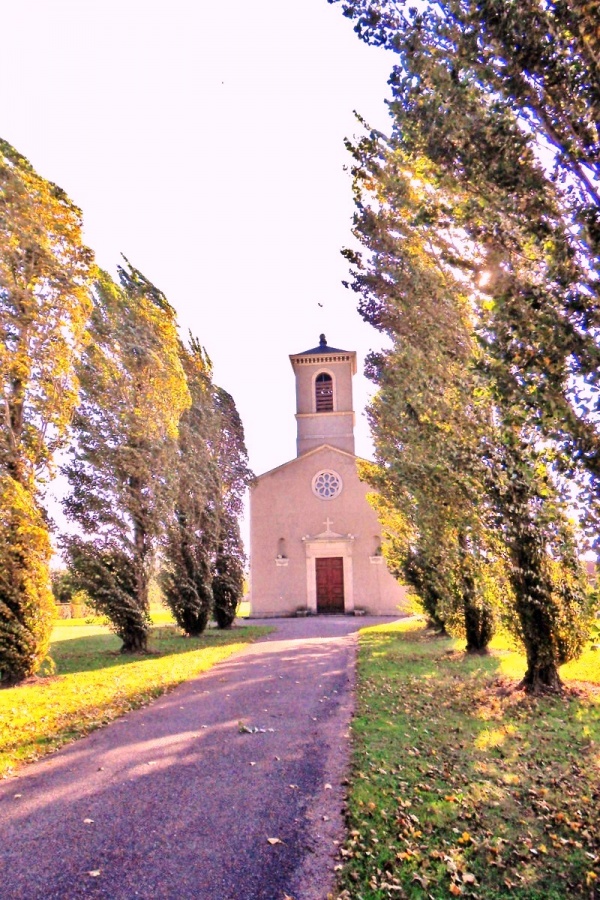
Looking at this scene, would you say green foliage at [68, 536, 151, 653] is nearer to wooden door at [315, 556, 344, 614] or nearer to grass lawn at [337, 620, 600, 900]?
grass lawn at [337, 620, 600, 900]

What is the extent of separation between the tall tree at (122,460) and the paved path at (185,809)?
7173mm

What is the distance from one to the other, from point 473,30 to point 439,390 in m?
5.99

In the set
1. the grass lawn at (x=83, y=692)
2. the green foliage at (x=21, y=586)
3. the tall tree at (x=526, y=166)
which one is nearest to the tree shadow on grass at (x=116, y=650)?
the grass lawn at (x=83, y=692)

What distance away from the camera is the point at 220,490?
22.9m

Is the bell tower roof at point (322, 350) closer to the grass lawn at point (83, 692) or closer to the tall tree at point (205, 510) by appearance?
the tall tree at point (205, 510)

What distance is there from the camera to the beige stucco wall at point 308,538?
3036 centimetres

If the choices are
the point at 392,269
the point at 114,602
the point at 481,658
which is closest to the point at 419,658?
the point at 481,658

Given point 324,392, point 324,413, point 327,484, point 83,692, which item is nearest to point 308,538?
point 327,484

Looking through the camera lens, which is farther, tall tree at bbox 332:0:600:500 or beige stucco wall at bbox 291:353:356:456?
beige stucco wall at bbox 291:353:356:456

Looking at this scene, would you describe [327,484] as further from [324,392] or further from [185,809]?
[185,809]

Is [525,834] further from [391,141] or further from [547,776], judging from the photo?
[391,141]

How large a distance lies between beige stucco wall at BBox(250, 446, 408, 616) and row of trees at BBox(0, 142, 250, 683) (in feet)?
27.6

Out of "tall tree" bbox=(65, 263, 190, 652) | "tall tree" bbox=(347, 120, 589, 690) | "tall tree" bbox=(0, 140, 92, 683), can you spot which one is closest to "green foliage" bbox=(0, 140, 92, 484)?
"tall tree" bbox=(0, 140, 92, 683)

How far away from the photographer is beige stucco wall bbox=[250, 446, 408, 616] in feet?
99.6
